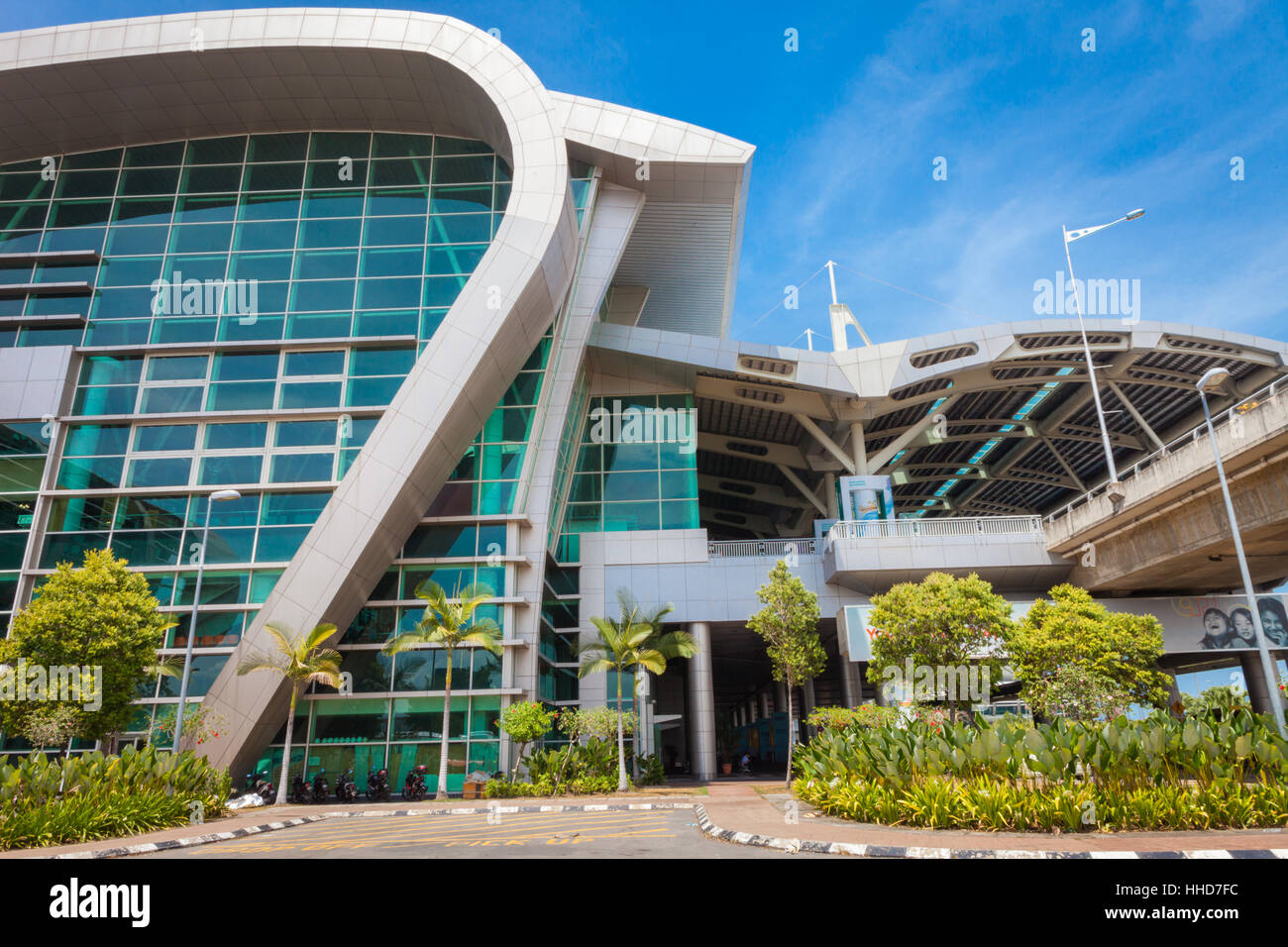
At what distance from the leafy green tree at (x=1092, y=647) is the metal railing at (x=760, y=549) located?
11255mm

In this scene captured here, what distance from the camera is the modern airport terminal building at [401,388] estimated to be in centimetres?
2728

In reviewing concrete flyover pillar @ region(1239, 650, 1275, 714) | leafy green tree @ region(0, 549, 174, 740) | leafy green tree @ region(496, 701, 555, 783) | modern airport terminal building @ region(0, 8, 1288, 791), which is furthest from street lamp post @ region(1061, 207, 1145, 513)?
leafy green tree @ region(0, 549, 174, 740)

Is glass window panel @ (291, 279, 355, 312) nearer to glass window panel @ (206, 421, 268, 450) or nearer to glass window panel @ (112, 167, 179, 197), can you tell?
glass window panel @ (206, 421, 268, 450)

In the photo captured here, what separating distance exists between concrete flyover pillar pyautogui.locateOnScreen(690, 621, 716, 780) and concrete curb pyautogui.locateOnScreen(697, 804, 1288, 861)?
810 inches

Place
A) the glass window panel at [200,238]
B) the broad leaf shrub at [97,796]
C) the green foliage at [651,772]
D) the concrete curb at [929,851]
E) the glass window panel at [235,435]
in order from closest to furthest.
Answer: the concrete curb at [929,851] < the broad leaf shrub at [97,796] < the glass window panel at [235,435] < the green foliage at [651,772] < the glass window panel at [200,238]

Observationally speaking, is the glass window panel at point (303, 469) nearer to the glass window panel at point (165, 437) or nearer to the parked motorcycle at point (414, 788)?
the glass window panel at point (165, 437)

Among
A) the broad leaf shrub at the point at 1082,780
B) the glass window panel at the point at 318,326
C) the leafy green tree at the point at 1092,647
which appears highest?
the glass window panel at the point at 318,326

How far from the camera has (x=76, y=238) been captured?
1252 inches

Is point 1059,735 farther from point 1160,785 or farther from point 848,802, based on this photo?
point 848,802

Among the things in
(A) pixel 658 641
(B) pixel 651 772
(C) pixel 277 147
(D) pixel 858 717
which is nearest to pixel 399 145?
(C) pixel 277 147

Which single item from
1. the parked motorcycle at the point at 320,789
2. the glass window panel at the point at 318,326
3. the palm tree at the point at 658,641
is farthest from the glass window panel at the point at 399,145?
the parked motorcycle at the point at 320,789

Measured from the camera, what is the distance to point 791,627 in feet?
86.4

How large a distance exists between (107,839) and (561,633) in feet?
65.2

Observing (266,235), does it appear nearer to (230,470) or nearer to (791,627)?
(230,470)
